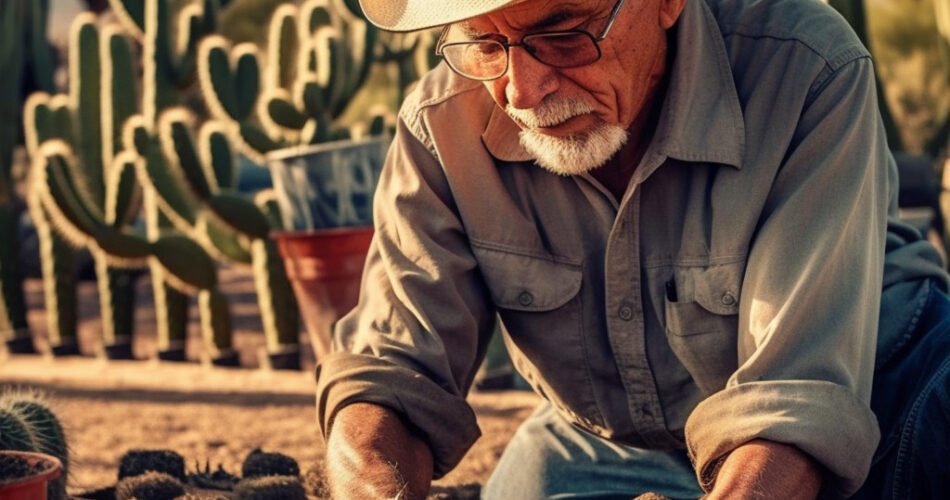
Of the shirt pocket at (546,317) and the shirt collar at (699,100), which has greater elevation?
the shirt collar at (699,100)

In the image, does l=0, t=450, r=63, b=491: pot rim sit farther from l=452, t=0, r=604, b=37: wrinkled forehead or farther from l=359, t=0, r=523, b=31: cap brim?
l=452, t=0, r=604, b=37: wrinkled forehead

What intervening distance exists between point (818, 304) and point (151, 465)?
1.82m

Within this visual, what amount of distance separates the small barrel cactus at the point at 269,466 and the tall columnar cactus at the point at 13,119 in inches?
164

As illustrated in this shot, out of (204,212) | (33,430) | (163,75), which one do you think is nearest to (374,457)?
(33,430)

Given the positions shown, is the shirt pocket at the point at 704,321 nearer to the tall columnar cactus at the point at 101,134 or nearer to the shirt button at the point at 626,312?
the shirt button at the point at 626,312

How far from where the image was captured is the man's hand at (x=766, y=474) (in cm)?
230

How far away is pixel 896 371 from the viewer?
2891 millimetres

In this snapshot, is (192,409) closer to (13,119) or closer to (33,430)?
(33,430)

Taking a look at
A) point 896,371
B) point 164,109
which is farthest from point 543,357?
point 164,109

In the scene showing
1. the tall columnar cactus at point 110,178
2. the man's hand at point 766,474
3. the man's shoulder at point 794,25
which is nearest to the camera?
the man's hand at point 766,474

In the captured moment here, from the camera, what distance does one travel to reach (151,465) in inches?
145

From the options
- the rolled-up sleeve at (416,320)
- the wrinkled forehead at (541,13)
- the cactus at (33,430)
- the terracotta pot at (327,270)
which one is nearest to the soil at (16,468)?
the cactus at (33,430)

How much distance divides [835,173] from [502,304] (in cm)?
71

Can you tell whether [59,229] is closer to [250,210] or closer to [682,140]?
[250,210]
